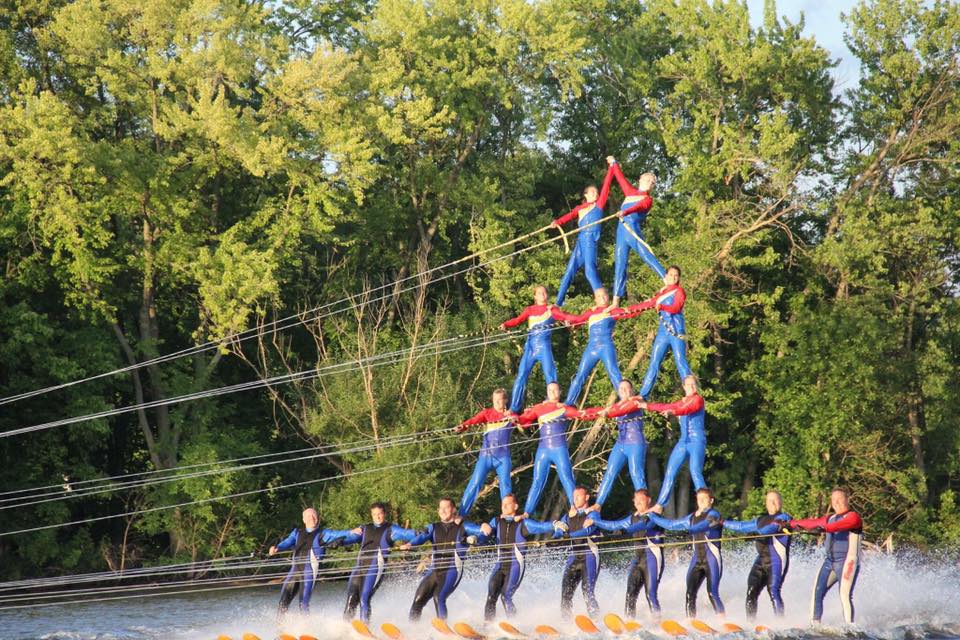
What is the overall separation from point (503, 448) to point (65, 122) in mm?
10579

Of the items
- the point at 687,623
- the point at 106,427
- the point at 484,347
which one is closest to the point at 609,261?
the point at 484,347

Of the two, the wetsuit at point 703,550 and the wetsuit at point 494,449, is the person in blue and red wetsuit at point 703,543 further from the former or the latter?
the wetsuit at point 494,449

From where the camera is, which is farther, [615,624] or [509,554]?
[509,554]

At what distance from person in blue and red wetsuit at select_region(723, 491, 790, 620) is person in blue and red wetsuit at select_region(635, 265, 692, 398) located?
1.88 metres

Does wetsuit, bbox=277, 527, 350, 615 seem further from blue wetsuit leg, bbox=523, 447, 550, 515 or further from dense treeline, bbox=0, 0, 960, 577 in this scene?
dense treeline, bbox=0, 0, 960, 577

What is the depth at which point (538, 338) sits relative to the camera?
16.5m

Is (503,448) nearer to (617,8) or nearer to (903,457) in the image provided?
(903,457)

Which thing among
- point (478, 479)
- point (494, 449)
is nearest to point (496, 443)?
point (494, 449)

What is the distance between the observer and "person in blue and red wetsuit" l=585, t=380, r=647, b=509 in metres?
15.0

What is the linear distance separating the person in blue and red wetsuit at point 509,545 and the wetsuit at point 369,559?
97cm

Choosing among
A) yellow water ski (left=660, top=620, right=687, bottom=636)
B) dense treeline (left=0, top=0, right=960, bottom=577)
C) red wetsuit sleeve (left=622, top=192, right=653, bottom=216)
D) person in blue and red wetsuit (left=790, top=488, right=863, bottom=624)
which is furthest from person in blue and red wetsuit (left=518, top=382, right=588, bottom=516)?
dense treeline (left=0, top=0, right=960, bottom=577)

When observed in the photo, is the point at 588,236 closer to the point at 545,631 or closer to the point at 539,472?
the point at 539,472

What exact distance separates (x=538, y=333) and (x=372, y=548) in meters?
3.58

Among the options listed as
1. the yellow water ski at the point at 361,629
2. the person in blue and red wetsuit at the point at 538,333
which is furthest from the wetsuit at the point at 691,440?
the yellow water ski at the point at 361,629
